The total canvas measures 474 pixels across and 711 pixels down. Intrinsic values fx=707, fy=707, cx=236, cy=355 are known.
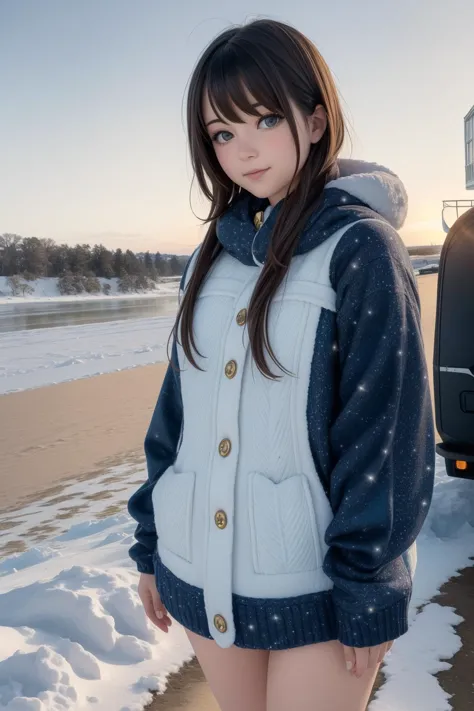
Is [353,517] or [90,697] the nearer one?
[353,517]

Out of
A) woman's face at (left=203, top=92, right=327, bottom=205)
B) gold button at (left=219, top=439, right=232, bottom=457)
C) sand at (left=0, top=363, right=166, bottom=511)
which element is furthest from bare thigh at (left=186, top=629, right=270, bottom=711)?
sand at (left=0, top=363, right=166, bottom=511)

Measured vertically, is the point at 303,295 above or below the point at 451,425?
above

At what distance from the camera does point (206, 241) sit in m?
1.73

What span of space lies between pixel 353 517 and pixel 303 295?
443 mm

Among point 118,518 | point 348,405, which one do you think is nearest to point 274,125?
point 348,405

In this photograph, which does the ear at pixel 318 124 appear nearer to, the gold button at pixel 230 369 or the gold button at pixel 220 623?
the gold button at pixel 230 369

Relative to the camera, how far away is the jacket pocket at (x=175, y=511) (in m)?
1.54

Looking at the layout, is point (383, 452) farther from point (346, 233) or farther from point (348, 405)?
point (346, 233)

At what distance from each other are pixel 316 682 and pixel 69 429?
8.24 m

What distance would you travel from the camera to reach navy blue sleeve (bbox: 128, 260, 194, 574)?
5.80 feet

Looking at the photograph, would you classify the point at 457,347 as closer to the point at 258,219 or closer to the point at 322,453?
the point at 258,219

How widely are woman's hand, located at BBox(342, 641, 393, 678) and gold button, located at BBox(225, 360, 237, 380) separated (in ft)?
1.89

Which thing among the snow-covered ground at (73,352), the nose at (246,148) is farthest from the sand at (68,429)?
the nose at (246,148)

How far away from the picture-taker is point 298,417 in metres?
1.40
